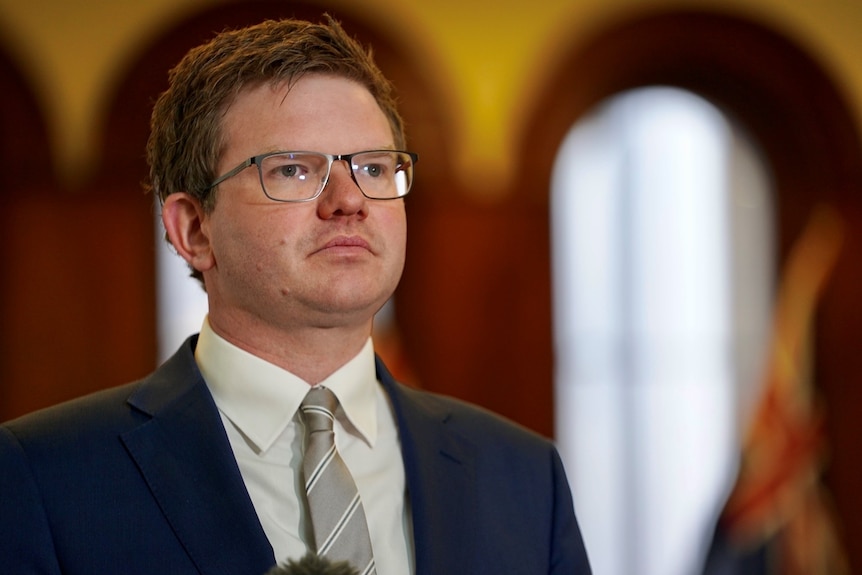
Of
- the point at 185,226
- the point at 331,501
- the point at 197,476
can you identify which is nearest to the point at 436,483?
the point at 331,501

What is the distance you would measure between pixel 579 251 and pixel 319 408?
10.2ft

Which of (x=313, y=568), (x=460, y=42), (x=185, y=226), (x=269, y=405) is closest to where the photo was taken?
(x=313, y=568)

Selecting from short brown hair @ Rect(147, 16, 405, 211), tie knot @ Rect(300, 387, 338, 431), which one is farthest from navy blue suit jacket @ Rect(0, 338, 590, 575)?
short brown hair @ Rect(147, 16, 405, 211)

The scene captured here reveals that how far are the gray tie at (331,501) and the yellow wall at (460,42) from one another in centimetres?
287

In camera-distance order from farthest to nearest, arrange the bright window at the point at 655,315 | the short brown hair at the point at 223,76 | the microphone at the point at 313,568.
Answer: the bright window at the point at 655,315
the short brown hair at the point at 223,76
the microphone at the point at 313,568

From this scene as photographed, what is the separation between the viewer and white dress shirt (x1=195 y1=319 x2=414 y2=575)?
5.55ft

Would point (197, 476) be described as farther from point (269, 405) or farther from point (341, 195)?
point (341, 195)

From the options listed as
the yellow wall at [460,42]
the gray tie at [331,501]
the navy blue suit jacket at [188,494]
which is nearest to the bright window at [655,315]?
the yellow wall at [460,42]

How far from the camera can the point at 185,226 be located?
1.88 metres

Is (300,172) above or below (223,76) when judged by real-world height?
below

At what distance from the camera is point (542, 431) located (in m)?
4.50

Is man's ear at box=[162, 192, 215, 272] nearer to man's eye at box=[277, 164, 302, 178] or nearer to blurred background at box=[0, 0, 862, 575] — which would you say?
man's eye at box=[277, 164, 302, 178]

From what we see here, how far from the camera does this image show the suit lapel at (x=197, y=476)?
62.4 inches

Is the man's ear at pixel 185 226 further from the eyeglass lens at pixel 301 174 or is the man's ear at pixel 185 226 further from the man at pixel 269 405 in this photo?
the eyeglass lens at pixel 301 174
